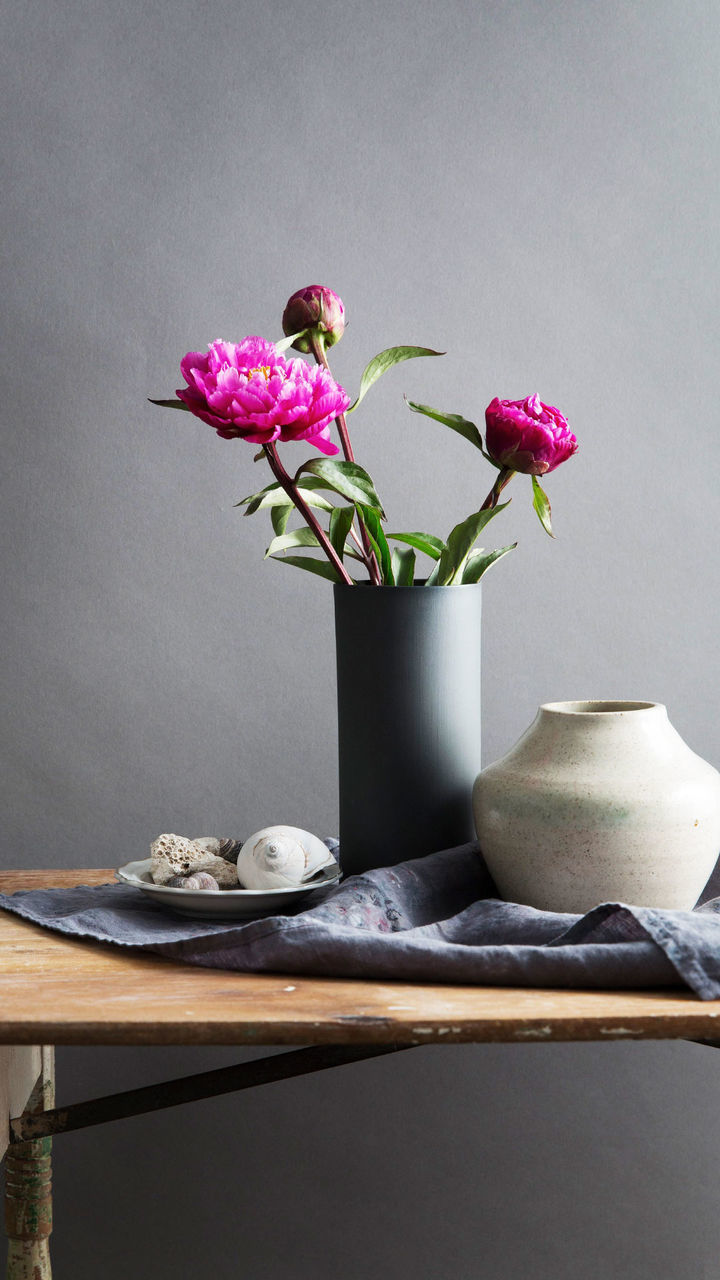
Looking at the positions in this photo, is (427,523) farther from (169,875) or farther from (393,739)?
(169,875)

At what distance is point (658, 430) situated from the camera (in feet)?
3.81

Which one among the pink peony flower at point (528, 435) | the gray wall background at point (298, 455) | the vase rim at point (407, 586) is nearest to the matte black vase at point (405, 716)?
the vase rim at point (407, 586)

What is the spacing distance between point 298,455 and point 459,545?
0.37 metres

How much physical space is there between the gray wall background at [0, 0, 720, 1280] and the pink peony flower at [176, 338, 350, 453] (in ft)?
1.39

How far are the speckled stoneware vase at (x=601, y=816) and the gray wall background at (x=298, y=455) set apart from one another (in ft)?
1.42

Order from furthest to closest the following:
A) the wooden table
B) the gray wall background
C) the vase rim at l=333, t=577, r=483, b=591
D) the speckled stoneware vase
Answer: the gray wall background
the vase rim at l=333, t=577, r=483, b=591
the speckled stoneware vase
the wooden table

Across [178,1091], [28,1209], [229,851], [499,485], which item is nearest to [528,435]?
[499,485]

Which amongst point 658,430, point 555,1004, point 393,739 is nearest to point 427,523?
point 658,430

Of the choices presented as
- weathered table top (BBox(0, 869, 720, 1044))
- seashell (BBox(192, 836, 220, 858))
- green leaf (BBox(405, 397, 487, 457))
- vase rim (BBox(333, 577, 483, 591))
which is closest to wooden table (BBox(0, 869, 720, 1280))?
weathered table top (BBox(0, 869, 720, 1044))

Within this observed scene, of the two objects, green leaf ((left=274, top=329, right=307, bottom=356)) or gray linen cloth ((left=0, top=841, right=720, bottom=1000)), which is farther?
green leaf ((left=274, top=329, right=307, bottom=356))

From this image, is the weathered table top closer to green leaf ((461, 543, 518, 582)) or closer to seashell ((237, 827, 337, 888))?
seashell ((237, 827, 337, 888))

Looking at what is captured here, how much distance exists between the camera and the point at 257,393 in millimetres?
693

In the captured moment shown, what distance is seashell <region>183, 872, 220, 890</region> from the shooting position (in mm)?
755

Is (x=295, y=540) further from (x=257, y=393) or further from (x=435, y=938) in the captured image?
(x=435, y=938)
